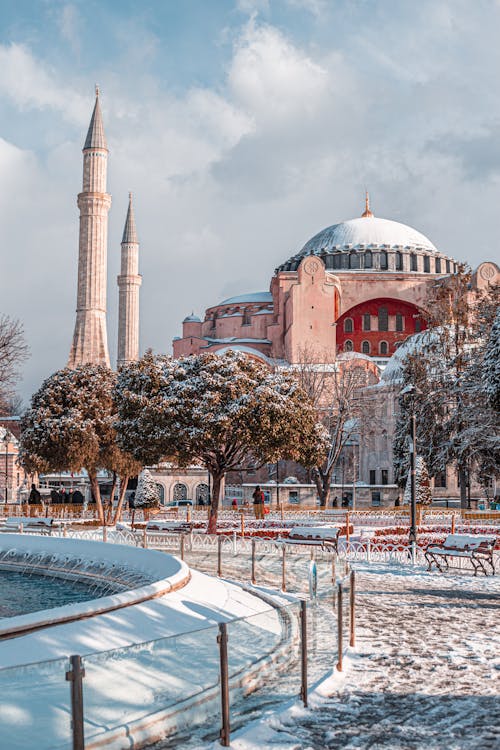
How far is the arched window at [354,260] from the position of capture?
184ft

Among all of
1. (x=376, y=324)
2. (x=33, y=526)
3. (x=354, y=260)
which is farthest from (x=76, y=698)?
(x=354, y=260)

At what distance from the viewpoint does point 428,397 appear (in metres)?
29.8

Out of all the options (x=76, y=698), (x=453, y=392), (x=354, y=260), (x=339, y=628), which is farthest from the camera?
(x=354, y=260)

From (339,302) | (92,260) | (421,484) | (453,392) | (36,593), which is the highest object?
(92,260)

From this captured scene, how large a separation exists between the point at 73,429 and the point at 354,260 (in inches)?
1483

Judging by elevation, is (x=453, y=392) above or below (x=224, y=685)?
above

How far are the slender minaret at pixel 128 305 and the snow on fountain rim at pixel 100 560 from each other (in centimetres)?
4052

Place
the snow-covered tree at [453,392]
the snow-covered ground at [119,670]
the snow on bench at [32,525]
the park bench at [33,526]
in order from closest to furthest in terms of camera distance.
→ 1. the snow-covered ground at [119,670]
2. the park bench at [33,526]
3. the snow on bench at [32,525]
4. the snow-covered tree at [453,392]

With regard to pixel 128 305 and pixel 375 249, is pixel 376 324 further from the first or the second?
pixel 128 305

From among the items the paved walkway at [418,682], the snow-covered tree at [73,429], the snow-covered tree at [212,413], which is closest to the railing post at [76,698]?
the paved walkway at [418,682]

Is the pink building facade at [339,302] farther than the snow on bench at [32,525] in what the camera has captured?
Yes

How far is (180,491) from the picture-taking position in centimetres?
3803

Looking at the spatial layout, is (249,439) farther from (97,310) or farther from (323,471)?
(97,310)

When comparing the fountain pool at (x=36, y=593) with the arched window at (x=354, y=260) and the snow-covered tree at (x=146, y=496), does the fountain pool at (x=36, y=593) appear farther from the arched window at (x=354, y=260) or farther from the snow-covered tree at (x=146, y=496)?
the arched window at (x=354, y=260)
